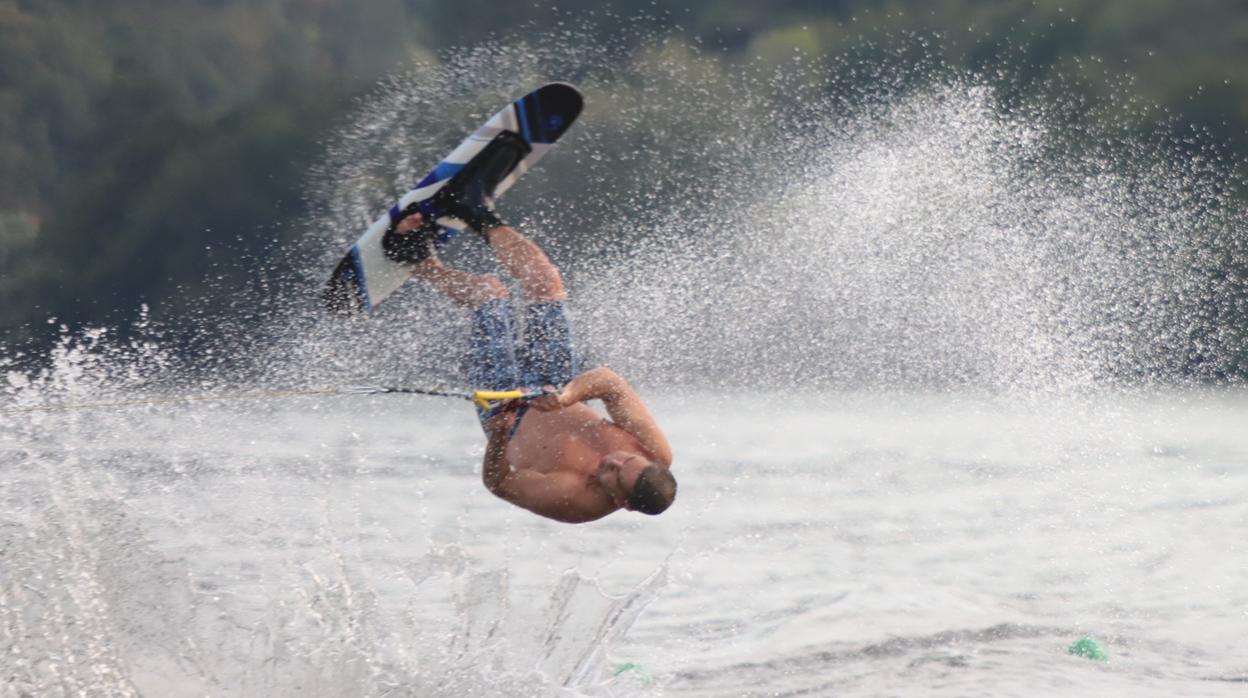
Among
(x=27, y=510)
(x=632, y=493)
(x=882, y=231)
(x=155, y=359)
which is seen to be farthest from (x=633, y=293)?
(x=632, y=493)

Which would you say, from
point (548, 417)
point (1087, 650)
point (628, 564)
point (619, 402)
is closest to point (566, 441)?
point (548, 417)

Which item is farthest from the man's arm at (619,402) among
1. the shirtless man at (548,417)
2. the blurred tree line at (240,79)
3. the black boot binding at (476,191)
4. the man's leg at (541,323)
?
the blurred tree line at (240,79)

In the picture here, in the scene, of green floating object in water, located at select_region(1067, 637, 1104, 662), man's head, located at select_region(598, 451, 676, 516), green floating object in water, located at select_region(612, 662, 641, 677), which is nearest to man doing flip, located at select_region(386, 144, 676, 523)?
man's head, located at select_region(598, 451, 676, 516)

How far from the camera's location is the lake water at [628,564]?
17.1 feet

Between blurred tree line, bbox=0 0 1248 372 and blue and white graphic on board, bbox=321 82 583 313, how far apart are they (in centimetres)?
1213

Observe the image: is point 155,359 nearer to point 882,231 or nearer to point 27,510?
point 882,231

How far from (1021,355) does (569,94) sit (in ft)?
34.8

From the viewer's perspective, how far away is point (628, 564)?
23.4ft

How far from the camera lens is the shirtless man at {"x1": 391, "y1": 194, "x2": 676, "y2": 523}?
464cm

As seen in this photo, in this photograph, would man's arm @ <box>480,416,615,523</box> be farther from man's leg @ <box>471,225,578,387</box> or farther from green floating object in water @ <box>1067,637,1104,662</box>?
green floating object in water @ <box>1067,637,1104,662</box>

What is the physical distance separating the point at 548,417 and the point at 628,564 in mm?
2482

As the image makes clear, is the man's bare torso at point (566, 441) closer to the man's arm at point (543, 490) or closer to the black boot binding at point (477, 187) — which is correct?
Result: the man's arm at point (543, 490)

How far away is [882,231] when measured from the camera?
55.0 feet

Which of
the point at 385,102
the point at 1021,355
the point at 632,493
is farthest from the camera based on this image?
the point at 385,102
